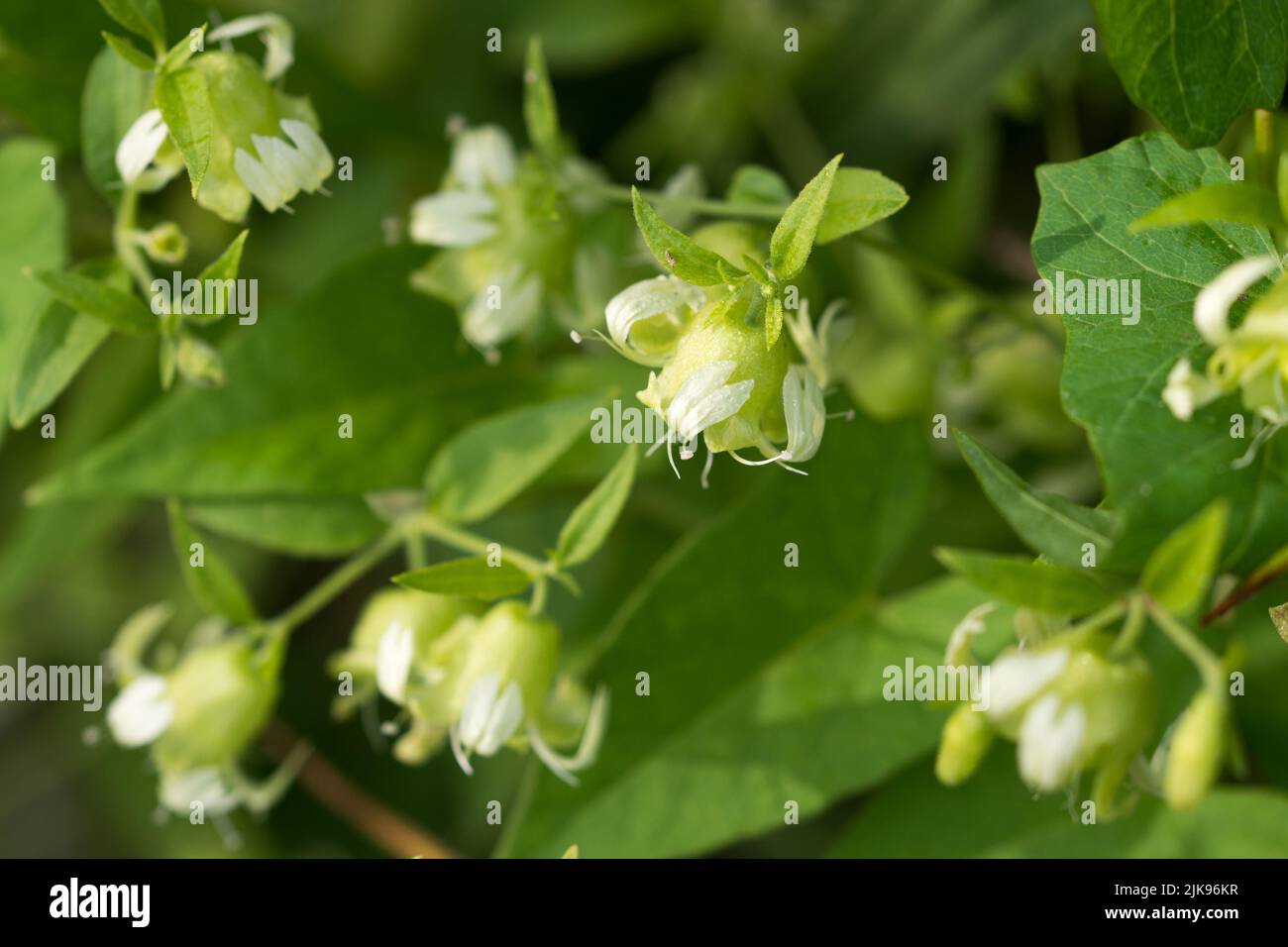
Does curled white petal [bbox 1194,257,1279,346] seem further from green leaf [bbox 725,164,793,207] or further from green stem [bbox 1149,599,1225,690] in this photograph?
green leaf [bbox 725,164,793,207]

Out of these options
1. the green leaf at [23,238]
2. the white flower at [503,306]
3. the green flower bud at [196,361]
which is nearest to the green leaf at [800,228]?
the white flower at [503,306]

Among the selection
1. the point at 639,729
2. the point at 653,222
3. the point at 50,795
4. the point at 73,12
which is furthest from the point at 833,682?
the point at 50,795

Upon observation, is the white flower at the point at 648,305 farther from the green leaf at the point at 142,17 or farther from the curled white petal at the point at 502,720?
the green leaf at the point at 142,17

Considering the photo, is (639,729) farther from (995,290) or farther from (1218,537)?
(995,290)

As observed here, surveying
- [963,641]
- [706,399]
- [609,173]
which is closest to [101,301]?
[706,399]

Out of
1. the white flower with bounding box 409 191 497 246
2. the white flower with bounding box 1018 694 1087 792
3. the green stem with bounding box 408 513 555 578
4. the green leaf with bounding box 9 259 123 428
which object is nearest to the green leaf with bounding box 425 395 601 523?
the green stem with bounding box 408 513 555 578

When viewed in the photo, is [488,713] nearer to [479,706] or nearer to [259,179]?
[479,706]

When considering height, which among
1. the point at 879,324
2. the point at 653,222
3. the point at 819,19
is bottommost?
the point at 653,222
